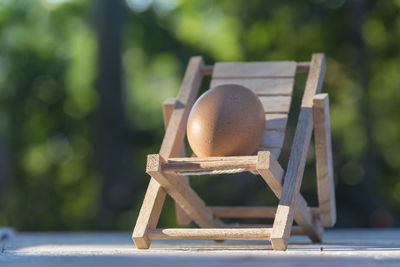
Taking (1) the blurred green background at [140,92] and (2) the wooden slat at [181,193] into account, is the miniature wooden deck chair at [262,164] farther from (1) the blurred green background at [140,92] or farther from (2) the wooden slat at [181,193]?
(1) the blurred green background at [140,92]

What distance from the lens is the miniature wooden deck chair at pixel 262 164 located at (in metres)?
4.00

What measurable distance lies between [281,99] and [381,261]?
76.2 inches

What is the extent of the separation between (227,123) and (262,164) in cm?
46

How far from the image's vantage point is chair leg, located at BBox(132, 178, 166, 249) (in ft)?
13.9

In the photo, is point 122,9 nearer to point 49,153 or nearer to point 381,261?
point 49,153

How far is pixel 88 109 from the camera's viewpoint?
18.6 metres

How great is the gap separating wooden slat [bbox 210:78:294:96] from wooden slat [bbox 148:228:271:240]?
3.87 feet

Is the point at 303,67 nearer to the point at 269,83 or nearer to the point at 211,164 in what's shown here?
the point at 269,83

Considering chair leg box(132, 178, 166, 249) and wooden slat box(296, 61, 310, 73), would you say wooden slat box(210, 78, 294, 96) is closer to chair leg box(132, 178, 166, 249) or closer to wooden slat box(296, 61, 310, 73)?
wooden slat box(296, 61, 310, 73)

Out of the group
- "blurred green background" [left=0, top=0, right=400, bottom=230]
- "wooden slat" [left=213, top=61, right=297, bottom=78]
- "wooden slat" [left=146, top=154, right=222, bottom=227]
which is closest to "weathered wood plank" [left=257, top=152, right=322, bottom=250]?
"wooden slat" [left=146, top=154, right=222, bottom=227]

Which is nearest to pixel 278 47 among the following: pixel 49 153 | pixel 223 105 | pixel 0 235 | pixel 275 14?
pixel 275 14

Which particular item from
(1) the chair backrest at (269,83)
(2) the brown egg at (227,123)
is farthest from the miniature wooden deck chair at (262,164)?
(2) the brown egg at (227,123)

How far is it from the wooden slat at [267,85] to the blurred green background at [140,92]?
6732mm

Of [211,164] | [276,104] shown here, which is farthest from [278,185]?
[276,104]
